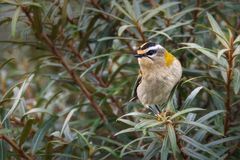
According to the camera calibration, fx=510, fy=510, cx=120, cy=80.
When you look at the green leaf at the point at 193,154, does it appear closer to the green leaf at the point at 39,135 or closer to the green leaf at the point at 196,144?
the green leaf at the point at 196,144

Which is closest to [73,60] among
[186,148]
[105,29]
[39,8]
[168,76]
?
[105,29]

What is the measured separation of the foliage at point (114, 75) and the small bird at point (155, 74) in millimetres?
82

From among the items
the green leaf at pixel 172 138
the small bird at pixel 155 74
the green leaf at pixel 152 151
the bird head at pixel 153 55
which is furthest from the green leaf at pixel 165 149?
the bird head at pixel 153 55

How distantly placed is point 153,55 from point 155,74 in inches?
5.3

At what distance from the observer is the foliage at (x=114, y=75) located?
121 inches

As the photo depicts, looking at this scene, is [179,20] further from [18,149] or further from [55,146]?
[18,149]

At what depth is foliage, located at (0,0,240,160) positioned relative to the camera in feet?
10.1

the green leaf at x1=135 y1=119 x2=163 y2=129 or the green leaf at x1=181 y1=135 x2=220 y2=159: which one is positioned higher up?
the green leaf at x1=135 y1=119 x2=163 y2=129

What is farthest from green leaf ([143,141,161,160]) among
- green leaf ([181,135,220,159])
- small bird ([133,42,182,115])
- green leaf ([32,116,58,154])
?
green leaf ([32,116,58,154])

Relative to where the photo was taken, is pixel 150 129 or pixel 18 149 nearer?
pixel 150 129

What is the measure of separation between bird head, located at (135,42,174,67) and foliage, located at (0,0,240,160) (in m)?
0.08

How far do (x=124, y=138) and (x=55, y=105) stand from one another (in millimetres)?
1923

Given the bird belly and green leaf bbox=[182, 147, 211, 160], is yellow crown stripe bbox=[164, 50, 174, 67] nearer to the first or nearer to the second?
the bird belly

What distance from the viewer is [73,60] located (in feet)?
13.9
